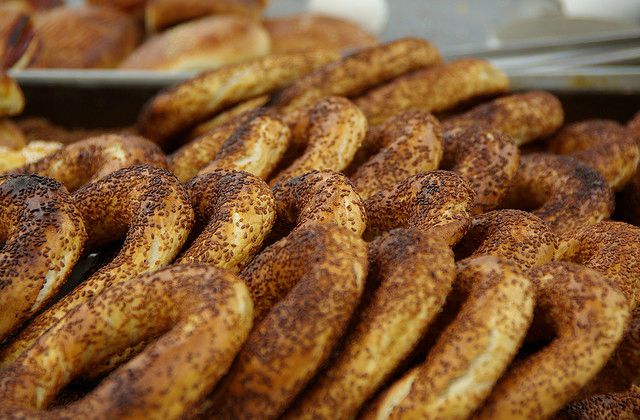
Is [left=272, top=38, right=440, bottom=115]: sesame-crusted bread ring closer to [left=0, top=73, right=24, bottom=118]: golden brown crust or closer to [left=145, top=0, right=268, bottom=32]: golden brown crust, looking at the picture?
[left=0, top=73, right=24, bottom=118]: golden brown crust

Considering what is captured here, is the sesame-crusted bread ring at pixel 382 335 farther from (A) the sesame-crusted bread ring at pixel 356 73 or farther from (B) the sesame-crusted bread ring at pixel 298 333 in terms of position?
(A) the sesame-crusted bread ring at pixel 356 73

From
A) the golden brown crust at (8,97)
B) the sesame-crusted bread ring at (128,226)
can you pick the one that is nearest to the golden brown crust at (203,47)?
the golden brown crust at (8,97)

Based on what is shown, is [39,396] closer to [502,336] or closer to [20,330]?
[20,330]

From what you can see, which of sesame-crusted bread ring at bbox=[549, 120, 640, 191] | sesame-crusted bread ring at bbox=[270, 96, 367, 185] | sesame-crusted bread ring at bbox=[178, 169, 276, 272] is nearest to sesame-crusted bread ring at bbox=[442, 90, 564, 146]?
sesame-crusted bread ring at bbox=[549, 120, 640, 191]

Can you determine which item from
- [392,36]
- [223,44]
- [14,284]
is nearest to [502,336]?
[14,284]

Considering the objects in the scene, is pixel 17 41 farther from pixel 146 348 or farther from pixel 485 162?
pixel 146 348

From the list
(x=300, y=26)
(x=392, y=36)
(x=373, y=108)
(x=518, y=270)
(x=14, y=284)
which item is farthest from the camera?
(x=392, y=36)
